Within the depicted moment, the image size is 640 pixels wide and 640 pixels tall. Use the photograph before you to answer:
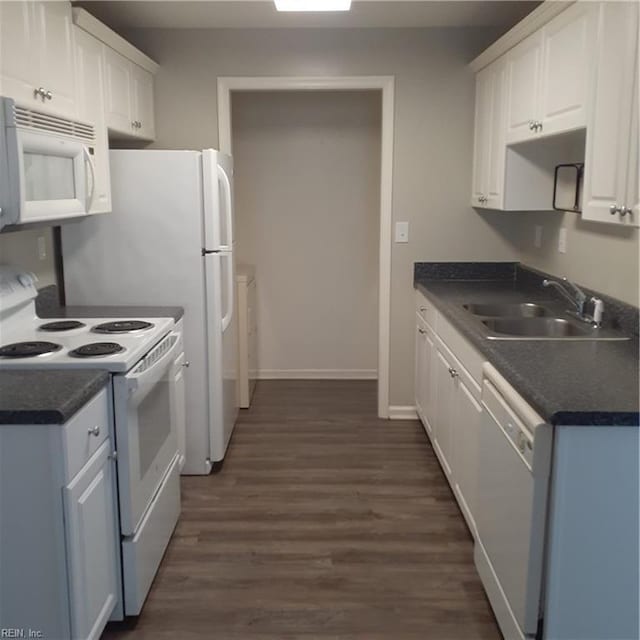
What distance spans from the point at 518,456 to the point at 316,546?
118 cm

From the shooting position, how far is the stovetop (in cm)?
218

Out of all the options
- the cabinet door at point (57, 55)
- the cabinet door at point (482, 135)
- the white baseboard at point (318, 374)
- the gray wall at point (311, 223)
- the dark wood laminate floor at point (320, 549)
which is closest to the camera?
the dark wood laminate floor at point (320, 549)

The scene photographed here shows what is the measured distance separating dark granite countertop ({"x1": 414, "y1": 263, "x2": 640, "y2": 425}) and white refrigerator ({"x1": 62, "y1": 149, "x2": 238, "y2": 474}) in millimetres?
1217

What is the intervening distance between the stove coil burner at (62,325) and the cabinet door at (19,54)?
0.88 m

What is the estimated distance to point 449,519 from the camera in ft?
9.95

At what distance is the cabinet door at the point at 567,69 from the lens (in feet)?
7.82

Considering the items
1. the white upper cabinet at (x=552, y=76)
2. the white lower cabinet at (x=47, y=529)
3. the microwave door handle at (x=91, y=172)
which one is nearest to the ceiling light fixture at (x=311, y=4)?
the white upper cabinet at (x=552, y=76)

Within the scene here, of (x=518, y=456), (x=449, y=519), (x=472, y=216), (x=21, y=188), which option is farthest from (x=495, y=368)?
(x=472, y=216)

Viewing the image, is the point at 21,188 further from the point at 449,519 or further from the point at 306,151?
the point at 306,151

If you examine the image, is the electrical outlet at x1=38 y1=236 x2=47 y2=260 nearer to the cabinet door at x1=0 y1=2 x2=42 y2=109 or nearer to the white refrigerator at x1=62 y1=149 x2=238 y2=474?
the white refrigerator at x1=62 y1=149 x2=238 y2=474

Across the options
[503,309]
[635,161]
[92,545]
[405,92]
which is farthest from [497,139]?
[92,545]

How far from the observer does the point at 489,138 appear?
372cm

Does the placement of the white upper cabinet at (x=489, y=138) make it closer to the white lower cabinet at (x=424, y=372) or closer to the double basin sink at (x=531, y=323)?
the double basin sink at (x=531, y=323)

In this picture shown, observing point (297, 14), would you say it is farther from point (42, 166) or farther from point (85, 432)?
point (85, 432)
